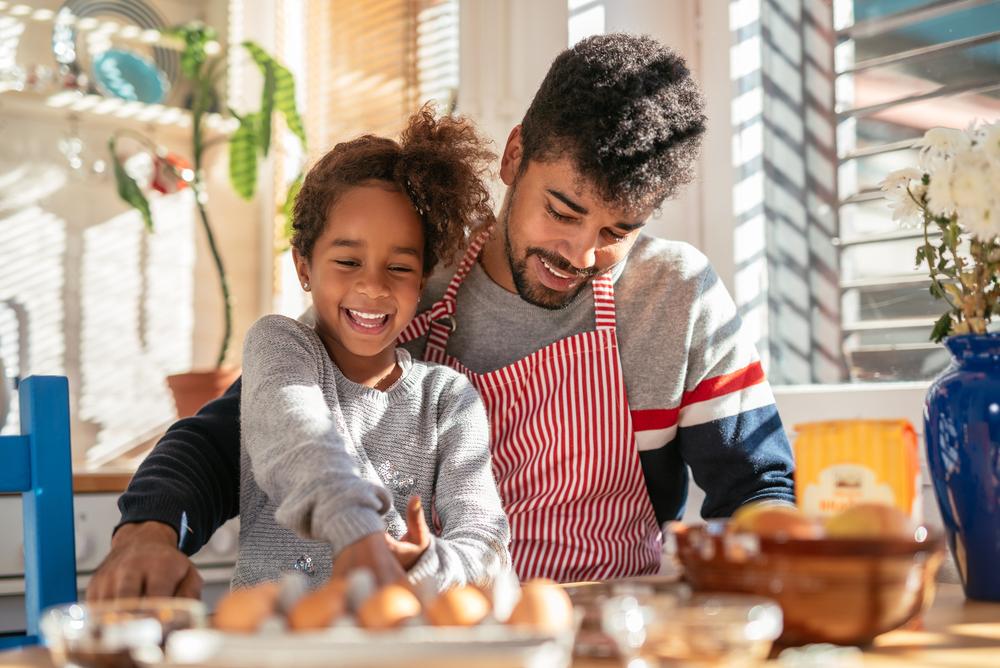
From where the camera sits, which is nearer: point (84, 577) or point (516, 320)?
point (516, 320)

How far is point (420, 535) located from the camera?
0.97m

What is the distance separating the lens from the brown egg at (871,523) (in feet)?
2.35

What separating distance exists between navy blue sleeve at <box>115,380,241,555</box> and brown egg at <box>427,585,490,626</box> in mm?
569

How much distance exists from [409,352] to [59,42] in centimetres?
172

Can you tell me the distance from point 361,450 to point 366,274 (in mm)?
218

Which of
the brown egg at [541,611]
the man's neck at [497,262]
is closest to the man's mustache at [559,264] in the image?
the man's neck at [497,262]

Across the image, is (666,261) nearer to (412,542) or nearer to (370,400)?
(370,400)

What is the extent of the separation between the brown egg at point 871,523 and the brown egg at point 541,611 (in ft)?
0.61

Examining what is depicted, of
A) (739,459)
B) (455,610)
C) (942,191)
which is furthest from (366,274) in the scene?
(455,610)

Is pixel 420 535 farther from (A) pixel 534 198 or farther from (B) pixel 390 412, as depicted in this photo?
(A) pixel 534 198

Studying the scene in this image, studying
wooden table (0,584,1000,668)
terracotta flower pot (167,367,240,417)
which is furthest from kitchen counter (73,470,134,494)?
wooden table (0,584,1000,668)

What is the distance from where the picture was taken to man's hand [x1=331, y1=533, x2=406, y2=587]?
837mm

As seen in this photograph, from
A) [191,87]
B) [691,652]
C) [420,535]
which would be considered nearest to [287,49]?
[191,87]

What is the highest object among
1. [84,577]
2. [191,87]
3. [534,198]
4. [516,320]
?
[191,87]
